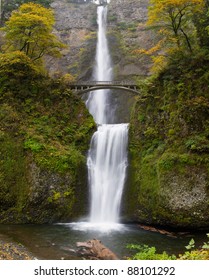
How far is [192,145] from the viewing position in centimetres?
1534

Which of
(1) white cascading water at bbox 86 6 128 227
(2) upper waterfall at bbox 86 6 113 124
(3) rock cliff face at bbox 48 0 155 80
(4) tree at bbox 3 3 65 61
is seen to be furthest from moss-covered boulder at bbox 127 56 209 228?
(3) rock cliff face at bbox 48 0 155 80

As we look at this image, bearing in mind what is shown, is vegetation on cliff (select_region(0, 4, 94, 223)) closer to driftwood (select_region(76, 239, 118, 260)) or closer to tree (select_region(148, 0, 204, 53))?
driftwood (select_region(76, 239, 118, 260))

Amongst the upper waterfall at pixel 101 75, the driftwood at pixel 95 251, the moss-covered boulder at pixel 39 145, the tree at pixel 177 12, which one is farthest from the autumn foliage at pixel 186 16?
the driftwood at pixel 95 251

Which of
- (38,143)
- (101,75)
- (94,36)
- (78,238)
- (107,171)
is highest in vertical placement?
(94,36)

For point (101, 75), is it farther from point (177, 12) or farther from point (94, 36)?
point (177, 12)

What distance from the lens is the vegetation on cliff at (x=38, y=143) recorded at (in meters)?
16.7

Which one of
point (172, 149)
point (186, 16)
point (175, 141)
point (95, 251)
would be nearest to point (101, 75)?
point (186, 16)

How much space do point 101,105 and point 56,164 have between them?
15.2 metres

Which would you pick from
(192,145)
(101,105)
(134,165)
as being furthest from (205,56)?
(101,105)

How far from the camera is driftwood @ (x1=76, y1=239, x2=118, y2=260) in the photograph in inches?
426

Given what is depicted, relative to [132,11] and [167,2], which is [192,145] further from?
[132,11]

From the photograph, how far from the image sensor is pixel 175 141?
16.5 meters

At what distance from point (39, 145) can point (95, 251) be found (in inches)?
327

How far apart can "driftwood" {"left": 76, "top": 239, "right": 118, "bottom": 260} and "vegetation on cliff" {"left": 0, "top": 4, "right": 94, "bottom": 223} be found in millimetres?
5403
